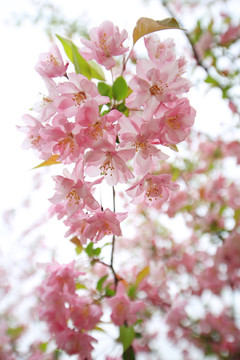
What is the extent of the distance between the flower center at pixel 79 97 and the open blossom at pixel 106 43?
108mm

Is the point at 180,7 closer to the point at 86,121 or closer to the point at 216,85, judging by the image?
the point at 216,85

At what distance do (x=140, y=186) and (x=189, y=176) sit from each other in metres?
2.01

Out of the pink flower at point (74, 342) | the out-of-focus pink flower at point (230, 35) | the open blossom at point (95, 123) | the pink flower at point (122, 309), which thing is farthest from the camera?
the out-of-focus pink flower at point (230, 35)

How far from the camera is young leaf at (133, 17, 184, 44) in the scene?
0.72 m

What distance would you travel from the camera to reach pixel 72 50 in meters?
0.80

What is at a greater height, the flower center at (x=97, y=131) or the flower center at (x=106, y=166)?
the flower center at (x=97, y=131)

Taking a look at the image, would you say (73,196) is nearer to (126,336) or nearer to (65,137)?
(65,137)

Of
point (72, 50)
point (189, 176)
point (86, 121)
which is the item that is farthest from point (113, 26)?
point (189, 176)

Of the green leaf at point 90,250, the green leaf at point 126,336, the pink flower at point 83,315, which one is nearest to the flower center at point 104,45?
the green leaf at point 90,250

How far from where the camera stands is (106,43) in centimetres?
76

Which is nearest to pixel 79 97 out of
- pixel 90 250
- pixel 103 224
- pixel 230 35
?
pixel 103 224

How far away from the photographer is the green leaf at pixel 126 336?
104 centimetres

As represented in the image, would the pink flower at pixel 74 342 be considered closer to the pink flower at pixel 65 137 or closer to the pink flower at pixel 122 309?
the pink flower at pixel 122 309

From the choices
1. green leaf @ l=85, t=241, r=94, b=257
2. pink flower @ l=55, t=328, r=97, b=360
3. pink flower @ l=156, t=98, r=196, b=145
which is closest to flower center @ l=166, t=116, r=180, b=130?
pink flower @ l=156, t=98, r=196, b=145
